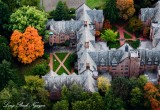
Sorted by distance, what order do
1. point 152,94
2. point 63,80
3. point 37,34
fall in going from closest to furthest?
point 152,94
point 63,80
point 37,34

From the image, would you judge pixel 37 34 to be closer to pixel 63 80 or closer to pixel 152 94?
pixel 63 80

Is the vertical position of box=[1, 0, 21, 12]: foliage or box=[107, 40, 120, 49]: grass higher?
box=[1, 0, 21, 12]: foliage

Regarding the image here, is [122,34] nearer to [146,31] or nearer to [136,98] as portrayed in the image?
[146,31]

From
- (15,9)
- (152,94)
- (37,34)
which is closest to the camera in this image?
(152,94)

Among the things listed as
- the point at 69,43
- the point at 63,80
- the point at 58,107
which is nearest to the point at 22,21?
the point at 69,43

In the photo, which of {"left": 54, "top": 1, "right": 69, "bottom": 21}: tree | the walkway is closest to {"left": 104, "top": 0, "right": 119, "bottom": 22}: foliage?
the walkway

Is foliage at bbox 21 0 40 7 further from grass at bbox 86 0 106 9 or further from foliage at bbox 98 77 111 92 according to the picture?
foliage at bbox 98 77 111 92
